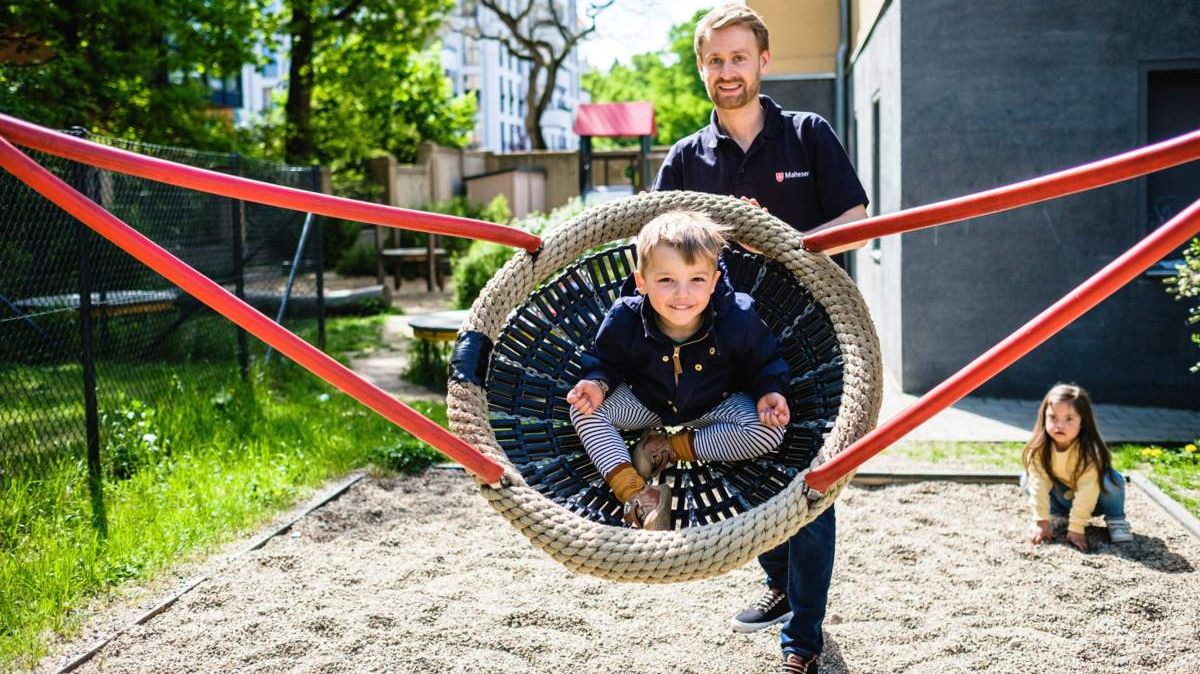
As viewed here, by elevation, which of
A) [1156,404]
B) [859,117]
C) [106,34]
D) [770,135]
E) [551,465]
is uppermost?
[106,34]

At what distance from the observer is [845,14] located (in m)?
10.4

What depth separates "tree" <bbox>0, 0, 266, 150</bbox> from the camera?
30.4 ft

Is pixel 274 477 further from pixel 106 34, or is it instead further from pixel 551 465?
pixel 106 34

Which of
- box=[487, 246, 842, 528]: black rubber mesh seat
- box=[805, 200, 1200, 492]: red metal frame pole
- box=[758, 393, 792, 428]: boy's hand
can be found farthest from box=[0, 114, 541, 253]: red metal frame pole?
box=[805, 200, 1200, 492]: red metal frame pole

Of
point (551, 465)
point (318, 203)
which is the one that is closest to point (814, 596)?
point (551, 465)

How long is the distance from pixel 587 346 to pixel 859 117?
723 cm

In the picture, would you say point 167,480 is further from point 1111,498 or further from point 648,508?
point 1111,498

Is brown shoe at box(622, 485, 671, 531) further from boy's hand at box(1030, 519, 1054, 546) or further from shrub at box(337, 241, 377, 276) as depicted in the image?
shrub at box(337, 241, 377, 276)

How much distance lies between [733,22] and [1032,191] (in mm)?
925

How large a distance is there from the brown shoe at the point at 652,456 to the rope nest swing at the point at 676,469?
90 mm

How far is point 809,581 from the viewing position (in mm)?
2600

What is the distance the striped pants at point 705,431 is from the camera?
8.14 ft

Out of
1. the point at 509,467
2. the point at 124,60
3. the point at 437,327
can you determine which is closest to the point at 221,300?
the point at 509,467

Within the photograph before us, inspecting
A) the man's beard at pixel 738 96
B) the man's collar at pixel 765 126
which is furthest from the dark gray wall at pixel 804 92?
the man's beard at pixel 738 96
